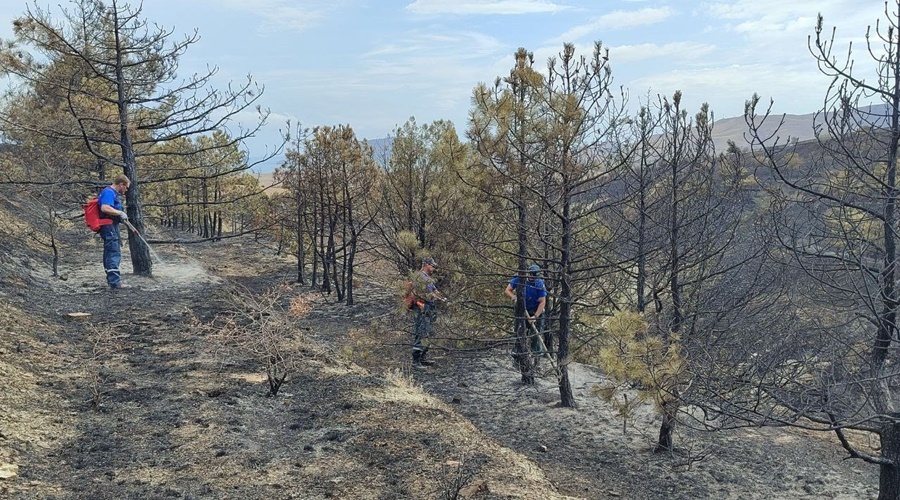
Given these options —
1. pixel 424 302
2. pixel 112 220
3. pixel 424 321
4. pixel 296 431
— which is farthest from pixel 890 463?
pixel 112 220

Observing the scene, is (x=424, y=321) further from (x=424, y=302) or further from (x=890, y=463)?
(x=890, y=463)

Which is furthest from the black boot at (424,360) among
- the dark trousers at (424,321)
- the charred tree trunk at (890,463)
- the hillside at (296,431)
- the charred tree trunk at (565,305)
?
the charred tree trunk at (890,463)

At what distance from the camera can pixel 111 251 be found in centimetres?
914

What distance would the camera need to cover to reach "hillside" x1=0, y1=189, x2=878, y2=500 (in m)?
3.91

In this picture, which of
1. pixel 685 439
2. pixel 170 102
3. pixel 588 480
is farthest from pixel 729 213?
pixel 170 102

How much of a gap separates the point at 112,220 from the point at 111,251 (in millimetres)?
596

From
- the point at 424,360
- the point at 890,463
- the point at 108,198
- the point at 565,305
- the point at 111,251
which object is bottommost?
the point at 424,360

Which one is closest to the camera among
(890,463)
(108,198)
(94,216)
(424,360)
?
(890,463)

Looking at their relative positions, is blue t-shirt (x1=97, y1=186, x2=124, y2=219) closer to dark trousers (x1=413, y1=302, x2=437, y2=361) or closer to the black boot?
dark trousers (x1=413, y1=302, x2=437, y2=361)

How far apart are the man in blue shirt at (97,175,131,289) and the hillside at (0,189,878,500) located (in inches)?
16.5

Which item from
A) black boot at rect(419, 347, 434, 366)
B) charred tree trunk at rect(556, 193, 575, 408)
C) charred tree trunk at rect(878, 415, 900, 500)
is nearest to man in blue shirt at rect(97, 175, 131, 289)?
black boot at rect(419, 347, 434, 366)

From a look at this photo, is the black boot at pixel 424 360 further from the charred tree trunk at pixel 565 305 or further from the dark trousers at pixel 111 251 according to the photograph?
the dark trousers at pixel 111 251

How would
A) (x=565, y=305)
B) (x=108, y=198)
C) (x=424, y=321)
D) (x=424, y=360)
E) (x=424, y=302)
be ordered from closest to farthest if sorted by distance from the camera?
(x=565, y=305) → (x=424, y=302) → (x=108, y=198) → (x=424, y=321) → (x=424, y=360)

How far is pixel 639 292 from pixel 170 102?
8962 millimetres
